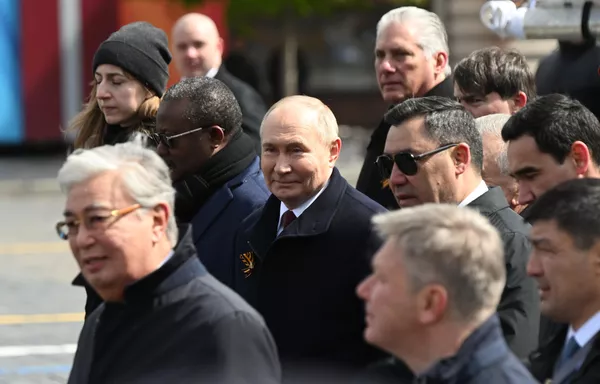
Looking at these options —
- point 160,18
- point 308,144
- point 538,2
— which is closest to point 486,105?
Answer: point 538,2

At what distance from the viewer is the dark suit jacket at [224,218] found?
543cm

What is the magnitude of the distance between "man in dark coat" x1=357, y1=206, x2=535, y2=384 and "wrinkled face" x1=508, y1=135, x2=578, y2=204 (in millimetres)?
1417

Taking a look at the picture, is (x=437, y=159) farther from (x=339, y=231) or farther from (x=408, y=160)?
(x=339, y=231)

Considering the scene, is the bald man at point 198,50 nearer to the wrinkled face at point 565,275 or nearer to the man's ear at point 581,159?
the man's ear at point 581,159

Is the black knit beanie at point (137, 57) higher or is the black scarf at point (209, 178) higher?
the black knit beanie at point (137, 57)

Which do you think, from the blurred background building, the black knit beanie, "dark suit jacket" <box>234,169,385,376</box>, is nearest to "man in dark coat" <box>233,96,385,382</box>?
"dark suit jacket" <box>234,169,385,376</box>

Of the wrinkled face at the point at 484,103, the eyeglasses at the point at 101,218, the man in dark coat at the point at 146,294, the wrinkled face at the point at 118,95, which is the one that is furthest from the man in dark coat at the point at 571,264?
the wrinkled face at the point at 118,95

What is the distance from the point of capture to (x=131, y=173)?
162 inches

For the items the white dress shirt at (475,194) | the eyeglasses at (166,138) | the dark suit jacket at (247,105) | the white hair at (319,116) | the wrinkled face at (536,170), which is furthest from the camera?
the dark suit jacket at (247,105)

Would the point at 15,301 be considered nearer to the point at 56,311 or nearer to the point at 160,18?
the point at 56,311

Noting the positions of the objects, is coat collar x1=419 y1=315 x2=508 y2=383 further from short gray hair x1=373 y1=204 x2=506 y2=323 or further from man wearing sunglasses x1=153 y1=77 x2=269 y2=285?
man wearing sunglasses x1=153 y1=77 x2=269 y2=285

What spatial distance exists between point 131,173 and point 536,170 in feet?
5.13

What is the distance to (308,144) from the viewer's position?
5141 millimetres

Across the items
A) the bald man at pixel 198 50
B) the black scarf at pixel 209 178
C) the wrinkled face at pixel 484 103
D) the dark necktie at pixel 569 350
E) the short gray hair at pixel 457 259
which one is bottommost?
the bald man at pixel 198 50
